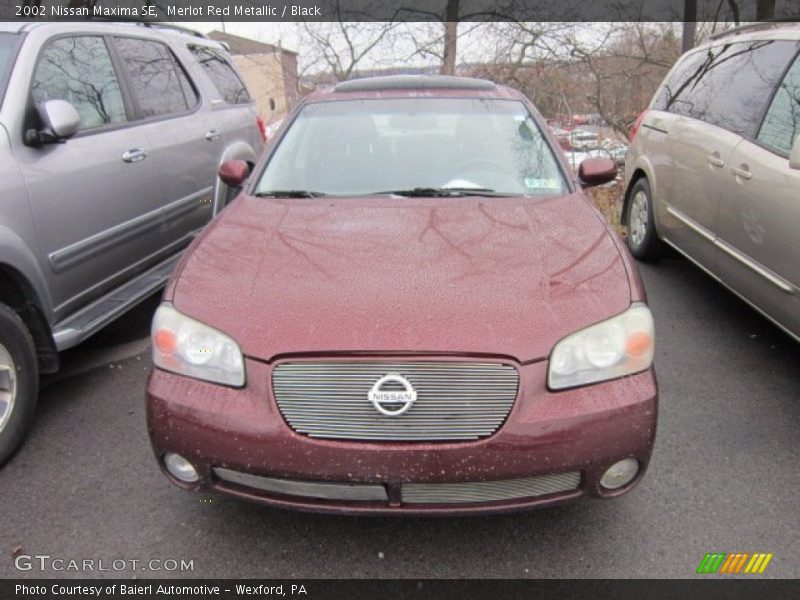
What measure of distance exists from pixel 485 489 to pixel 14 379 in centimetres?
215

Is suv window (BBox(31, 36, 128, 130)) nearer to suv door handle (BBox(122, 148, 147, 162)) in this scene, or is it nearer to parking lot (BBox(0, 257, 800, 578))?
suv door handle (BBox(122, 148, 147, 162))

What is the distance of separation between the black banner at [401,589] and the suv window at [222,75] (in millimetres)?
4186

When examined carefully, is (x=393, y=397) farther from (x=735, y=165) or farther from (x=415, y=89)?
(x=735, y=165)

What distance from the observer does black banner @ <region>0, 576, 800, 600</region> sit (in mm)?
2102

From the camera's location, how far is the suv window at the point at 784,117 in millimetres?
3360

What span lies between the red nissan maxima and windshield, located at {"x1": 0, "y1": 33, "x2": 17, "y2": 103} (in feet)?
4.76

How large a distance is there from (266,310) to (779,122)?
3088 mm

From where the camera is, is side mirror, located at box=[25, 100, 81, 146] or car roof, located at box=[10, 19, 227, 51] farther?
car roof, located at box=[10, 19, 227, 51]

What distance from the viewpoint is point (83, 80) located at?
357cm

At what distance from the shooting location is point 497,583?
7.06ft

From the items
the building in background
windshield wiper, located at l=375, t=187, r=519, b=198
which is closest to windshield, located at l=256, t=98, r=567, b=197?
windshield wiper, located at l=375, t=187, r=519, b=198

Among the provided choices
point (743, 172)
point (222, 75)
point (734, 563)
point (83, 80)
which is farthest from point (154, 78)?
point (734, 563)

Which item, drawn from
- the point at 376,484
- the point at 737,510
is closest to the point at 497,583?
A: the point at 376,484

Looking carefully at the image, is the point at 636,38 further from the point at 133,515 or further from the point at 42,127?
the point at 133,515
